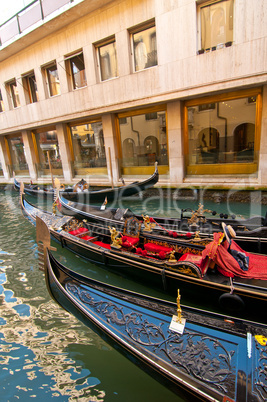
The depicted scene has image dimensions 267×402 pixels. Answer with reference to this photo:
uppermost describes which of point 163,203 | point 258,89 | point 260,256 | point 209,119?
point 258,89

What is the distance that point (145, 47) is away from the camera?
6.73 m

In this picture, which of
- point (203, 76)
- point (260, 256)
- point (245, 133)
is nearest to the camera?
point (260, 256)

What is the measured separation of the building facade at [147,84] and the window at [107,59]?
0.03m

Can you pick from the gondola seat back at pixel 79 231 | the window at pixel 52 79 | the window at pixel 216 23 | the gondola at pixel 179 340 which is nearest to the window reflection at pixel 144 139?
the window at pixel 216 23

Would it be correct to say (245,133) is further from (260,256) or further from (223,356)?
(223,356)

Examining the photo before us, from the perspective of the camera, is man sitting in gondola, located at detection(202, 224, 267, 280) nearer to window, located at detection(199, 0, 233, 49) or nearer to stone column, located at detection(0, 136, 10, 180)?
window, located at detection(199, 0, 233, 49)

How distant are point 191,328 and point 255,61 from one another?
19.2 feet

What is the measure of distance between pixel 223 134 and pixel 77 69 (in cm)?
569

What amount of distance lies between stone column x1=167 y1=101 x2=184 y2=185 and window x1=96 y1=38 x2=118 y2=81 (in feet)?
7.66

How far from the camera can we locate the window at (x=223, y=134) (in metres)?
6.24

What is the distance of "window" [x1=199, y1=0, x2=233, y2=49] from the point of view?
5465 millimetres

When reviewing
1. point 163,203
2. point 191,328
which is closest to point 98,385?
point 191,328

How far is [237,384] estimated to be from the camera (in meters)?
1.26

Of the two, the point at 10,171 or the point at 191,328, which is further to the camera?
the point at 10,171
